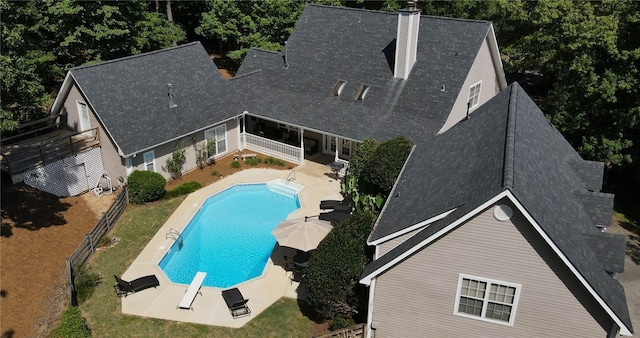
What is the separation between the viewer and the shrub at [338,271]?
56.3ft

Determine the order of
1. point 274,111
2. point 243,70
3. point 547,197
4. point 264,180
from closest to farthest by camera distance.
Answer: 1. point 547,197
2. point 264,180
3. point 274,111
4. point 243,70

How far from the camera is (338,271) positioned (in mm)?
17141

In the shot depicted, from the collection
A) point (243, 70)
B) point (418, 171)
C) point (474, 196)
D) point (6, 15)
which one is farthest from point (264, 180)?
point (474, 196)

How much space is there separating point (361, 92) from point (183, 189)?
40.1 ft

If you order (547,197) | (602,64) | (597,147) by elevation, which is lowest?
(597,147)

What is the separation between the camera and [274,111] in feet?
106

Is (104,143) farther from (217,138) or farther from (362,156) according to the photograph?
(362,156)

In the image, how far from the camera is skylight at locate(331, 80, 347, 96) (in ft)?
103

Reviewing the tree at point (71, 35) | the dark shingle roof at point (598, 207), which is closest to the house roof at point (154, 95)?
the tree at point (71, 35)

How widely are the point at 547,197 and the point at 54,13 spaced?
31940mm

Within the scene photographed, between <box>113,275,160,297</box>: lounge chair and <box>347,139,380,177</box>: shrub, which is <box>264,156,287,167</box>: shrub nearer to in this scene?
<box>347,139,380,177</box>: shrub

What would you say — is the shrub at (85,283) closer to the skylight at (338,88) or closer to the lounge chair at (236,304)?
the lounge chair at (236,304)

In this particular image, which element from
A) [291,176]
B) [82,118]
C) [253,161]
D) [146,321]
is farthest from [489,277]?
[82,118]

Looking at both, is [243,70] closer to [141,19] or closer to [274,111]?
[274,111]
